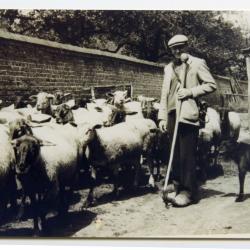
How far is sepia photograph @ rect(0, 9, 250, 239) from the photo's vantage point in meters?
4.16

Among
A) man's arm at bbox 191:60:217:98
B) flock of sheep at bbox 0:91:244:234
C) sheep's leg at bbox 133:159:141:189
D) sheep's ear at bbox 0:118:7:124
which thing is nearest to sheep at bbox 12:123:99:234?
flock of sheep at bbox 0:91:244:234

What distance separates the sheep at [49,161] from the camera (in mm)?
4043

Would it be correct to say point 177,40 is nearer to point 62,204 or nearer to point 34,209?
point 62,204

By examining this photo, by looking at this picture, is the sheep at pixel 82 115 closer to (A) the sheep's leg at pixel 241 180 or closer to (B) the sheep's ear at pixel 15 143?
(B) the sheep's ear at pixel 15 143

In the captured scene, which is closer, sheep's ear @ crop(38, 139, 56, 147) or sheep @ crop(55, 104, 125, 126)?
sheep's ear @ crop(38, 139, 56, 147)

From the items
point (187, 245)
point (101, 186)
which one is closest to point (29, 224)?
point (101, 186)

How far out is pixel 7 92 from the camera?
424 cm

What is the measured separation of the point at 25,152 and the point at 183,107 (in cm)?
125

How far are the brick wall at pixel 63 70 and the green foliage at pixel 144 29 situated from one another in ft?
0.28

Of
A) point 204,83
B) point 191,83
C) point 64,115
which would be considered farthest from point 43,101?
point 204,83

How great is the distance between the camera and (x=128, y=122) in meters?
4.42

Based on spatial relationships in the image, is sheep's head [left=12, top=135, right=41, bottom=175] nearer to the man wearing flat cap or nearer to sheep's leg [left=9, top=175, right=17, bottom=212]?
sheep's leg [left=9, top=175, right=17, bottom=212]

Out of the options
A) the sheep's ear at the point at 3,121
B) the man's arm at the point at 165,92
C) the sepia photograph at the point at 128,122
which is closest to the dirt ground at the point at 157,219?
the sepia photograph at the point at 128,122

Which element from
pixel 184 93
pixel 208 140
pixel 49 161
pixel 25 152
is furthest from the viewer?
pixel 208 140
